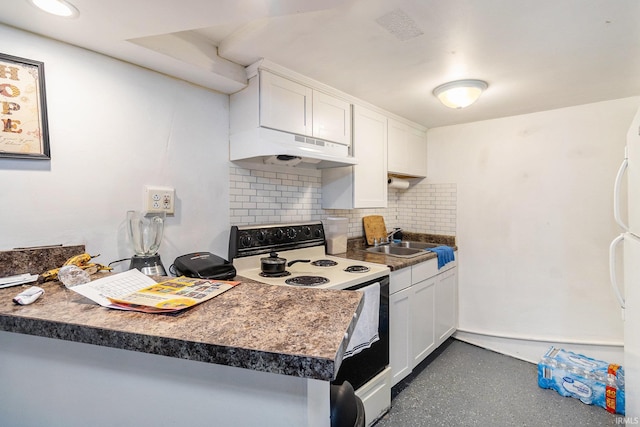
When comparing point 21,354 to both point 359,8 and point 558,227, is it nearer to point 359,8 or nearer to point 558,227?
point 359,8

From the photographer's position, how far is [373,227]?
9.71ft

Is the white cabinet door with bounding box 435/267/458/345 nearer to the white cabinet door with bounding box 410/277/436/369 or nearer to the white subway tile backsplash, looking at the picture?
the white cabinet door with bounding box 410/277/436/369

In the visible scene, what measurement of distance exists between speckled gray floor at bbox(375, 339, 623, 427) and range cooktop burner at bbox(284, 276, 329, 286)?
1.03 meters

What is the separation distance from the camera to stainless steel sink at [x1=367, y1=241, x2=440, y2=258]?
2845 millimetres

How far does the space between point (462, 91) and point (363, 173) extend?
89 centimetres

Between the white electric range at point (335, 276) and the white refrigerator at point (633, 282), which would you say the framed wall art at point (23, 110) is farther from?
the white refrigerator at point (633, 282)

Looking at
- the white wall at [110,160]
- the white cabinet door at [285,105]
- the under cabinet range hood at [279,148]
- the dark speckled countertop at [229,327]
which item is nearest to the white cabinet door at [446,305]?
the under cabinet range hood at [279,148]

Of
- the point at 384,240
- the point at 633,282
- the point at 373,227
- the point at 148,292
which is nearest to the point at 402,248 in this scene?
the point at 384,240

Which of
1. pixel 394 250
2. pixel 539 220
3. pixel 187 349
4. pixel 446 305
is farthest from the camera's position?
pixel 394 250

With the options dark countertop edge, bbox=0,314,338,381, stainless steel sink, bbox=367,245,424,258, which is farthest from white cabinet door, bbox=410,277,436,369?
dark countertop edge, bbox=0,314,338,381

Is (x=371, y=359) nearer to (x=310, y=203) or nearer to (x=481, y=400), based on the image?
(x=481, y=400)

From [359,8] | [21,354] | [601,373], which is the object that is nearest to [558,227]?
[601,373]

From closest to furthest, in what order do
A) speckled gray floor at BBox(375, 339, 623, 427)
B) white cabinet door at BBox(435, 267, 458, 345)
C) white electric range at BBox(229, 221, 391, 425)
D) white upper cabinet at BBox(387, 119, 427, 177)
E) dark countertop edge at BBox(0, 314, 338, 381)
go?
dark countertop edge at BBox(0, 314, 338, 381)
white electric range at BBox(229, 221, 391, 425)
speckled gray floor at BBox(375, 339, 623, 427)
white cabinet door at BBox(435, 267, 458, 345)
white upper cabinet at BBox(387, 119, 427, 177)

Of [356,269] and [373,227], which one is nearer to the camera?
[356,269]
